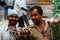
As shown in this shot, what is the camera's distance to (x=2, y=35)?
48.3 inches

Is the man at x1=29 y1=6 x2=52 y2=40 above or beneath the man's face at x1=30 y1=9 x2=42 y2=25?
beneath

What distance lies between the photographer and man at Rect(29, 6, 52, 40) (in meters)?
1.17

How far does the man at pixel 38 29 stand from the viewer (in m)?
1.17

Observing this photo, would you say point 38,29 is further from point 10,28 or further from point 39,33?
point 10,28

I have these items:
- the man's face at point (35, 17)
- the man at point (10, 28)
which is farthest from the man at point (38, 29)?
the man at point (10, 28)

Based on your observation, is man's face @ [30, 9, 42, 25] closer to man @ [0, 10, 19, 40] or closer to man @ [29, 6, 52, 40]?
man @ [29, 6, 52, 40]

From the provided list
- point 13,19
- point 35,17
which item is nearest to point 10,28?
point 13,19

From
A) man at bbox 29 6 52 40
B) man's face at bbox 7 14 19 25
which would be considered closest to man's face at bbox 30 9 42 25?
man at bbox 29 6 52 40

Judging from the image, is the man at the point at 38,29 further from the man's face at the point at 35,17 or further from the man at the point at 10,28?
the man at the point at 10,28

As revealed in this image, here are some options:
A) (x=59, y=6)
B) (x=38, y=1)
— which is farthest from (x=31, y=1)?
(x=59, y=6)

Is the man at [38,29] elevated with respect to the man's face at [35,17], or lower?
lower

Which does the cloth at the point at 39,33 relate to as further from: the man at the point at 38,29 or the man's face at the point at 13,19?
the man's face at the point at 13,19

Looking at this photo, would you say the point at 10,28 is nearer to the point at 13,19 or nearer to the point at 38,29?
the point at 13,19

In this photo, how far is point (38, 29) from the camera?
118 cm
